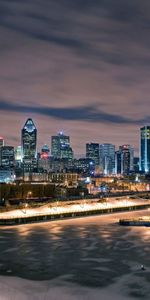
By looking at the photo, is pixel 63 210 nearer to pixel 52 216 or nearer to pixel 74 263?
pixel 52 216

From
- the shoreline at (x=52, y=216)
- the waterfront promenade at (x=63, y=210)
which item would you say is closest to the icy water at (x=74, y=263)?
the shoreline at (x=52, y=216)

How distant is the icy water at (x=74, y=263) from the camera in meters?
29.6

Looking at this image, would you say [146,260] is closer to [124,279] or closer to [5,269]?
[124,279]

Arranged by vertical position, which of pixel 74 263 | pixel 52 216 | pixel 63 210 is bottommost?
pixel 74 263

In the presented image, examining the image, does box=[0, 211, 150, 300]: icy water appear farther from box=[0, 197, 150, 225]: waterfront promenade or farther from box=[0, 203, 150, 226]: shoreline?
box=[0, 197, 150, 225]: waterfront promenade

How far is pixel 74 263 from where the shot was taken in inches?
1491

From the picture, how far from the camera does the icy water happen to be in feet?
97.0

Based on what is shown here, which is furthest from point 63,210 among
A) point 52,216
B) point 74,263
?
point 74,263

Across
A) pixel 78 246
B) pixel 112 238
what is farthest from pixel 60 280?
pixel 112 238

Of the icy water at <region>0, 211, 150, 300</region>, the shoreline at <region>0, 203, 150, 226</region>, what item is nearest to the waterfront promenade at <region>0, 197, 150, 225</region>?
the shoreline at <region>0, 203, 150, 226</region>

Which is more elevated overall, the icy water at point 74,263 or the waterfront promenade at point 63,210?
the waterfront promenade at point 63,210

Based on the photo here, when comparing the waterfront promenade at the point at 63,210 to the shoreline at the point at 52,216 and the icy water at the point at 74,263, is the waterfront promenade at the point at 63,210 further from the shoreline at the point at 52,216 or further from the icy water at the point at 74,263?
the icy water at the point at 74,263

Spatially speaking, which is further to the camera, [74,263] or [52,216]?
[52,216]

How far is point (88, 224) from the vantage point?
214 ft
